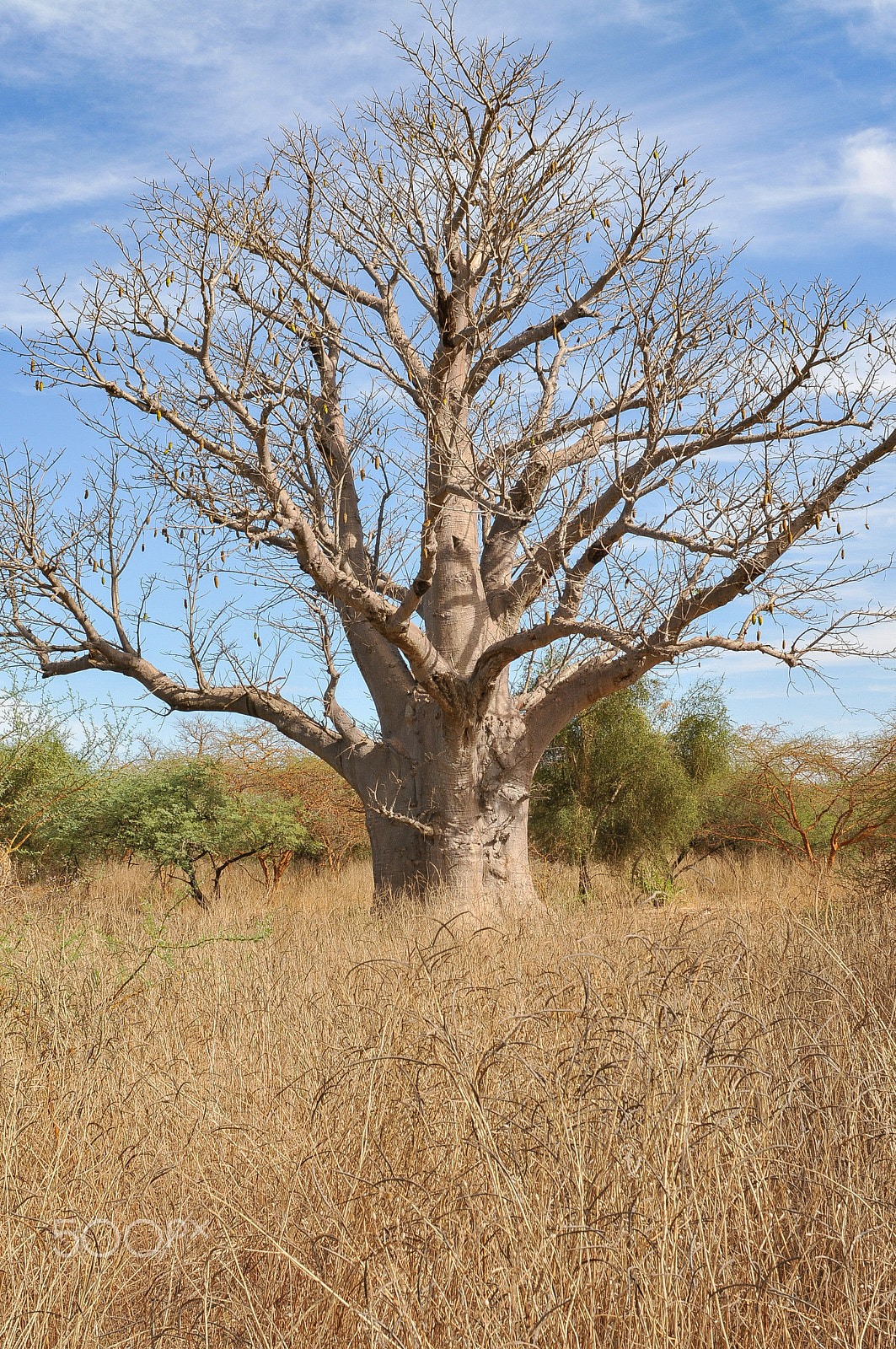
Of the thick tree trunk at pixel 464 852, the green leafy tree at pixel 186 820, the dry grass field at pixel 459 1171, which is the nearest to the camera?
the dry grass field at pixel 459 1171

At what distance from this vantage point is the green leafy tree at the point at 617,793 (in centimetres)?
1337

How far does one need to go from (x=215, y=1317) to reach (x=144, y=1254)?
1.12 feet

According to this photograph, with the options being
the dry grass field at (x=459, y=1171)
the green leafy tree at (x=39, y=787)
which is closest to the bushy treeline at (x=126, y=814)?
the green leafy tree at (x=39, y=787)

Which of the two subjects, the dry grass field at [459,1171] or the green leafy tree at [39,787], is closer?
the dry grass field at [459,1171]

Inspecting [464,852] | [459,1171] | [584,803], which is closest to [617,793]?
[584,803]

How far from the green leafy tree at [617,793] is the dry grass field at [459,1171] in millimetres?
8709

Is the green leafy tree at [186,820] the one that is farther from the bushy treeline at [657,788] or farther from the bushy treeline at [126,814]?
the bushy treeline at [657,788]

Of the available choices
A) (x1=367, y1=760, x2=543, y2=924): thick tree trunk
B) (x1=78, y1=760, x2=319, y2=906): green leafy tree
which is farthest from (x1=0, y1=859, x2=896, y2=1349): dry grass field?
(x1=78, y1=760, x2=319, y2=906): green leafy tree

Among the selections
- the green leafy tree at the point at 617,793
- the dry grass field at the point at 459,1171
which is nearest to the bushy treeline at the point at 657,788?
the green leafy tree at the point at 617,793

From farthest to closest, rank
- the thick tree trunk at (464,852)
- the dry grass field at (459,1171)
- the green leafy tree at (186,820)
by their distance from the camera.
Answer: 1. the green leafy tree at (186,820)
2. the thick tree trunk at (464,852)
3. the dry grass field at (459,1171)

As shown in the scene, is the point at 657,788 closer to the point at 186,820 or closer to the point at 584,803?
the point at 584,803

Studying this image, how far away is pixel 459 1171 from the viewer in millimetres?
2660

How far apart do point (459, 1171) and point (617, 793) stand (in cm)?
1074

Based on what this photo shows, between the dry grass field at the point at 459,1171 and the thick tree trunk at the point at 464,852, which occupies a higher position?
the thick tree trunk at the point at 464,852
